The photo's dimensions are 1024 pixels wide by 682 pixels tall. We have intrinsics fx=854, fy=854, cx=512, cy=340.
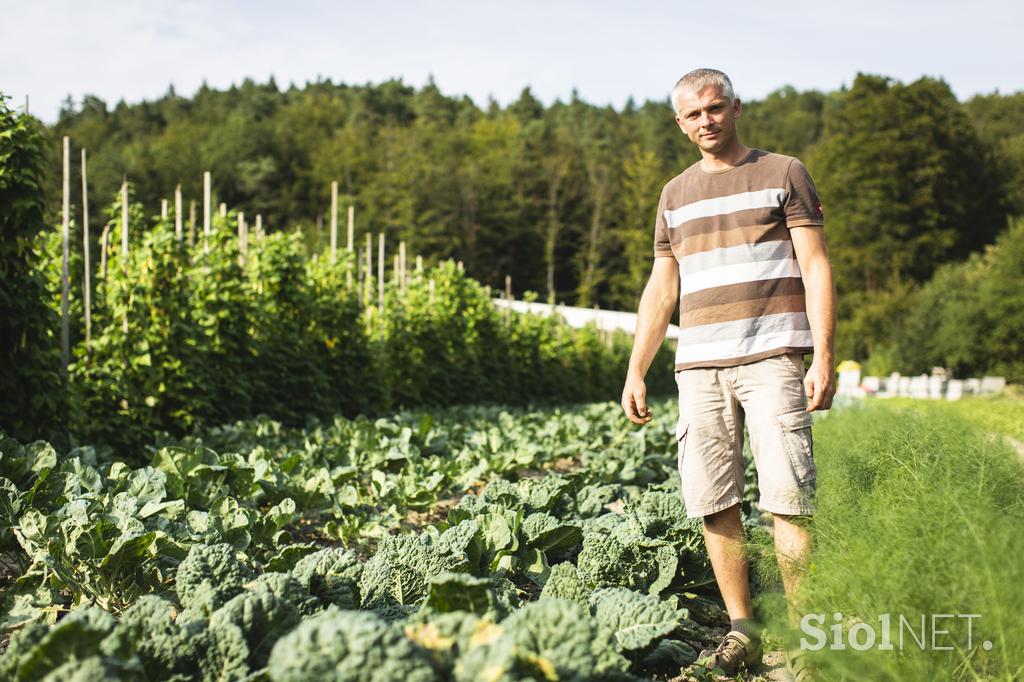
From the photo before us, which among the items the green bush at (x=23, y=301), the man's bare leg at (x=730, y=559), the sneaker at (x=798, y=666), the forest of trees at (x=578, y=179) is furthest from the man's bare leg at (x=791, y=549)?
the forest of trees at (x=578, y=179)

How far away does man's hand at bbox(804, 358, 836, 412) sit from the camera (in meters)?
2.71

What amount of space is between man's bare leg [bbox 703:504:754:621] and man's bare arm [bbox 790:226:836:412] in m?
0.48

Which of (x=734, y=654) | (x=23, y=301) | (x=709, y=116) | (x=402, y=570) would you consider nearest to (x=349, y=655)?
(x=402, y=570)

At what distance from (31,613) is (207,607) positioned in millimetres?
658

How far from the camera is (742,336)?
283cm

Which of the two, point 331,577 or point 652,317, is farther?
point 652,317

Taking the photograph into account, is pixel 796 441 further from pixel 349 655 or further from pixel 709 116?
pixel 349 655

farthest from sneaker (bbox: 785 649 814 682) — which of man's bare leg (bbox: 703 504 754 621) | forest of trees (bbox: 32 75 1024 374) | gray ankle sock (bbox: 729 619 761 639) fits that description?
forest of trees (bbox: 32 75 1024 374)

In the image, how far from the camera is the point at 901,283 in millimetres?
45188

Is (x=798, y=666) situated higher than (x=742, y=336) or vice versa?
(x=742, y=336)

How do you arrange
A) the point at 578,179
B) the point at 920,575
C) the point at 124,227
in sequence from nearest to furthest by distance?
the point at 920,575 < the point at 124,227 < the point at 578,179

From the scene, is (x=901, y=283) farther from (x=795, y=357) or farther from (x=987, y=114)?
(x=795, y=357)

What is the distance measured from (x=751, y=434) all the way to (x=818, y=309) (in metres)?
0.46

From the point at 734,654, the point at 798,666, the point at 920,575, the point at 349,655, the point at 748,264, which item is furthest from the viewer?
the point at 748,264
